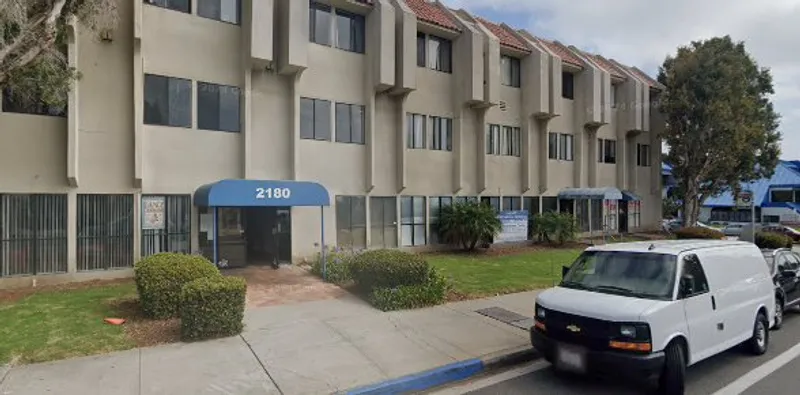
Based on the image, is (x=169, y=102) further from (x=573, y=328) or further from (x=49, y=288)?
(x=573, y=328)

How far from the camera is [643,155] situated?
29.2 metres

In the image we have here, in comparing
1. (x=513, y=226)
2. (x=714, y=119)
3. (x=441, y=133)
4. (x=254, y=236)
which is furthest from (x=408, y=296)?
(x=714, y=119)

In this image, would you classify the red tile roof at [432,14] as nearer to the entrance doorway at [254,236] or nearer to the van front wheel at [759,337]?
the entrance doorway at [254,236]

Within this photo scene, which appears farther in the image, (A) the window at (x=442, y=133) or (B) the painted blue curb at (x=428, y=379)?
(A) the window at (x=442, y=133)

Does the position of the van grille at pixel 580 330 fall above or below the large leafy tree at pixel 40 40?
below

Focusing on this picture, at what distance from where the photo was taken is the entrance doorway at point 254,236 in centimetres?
1454

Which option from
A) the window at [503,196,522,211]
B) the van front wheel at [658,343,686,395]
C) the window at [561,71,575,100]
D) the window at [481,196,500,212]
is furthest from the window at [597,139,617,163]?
the van front wheel at [658,343,686,395]

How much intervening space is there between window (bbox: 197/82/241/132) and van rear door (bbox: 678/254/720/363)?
12004 mm

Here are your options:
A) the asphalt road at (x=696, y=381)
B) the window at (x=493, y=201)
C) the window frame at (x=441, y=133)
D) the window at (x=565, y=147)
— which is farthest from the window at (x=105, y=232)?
the window at (x=565, y=147)

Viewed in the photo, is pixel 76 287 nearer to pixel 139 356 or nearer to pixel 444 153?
pixel 139 356

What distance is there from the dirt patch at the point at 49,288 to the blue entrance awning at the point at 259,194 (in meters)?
2.76

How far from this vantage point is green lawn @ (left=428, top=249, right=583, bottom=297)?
12.0 m

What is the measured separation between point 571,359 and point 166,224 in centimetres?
1124

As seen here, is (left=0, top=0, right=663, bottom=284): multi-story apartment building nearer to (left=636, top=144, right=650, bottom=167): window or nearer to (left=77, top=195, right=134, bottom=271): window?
(left=77, top=195, right=134, bottom=271): window
